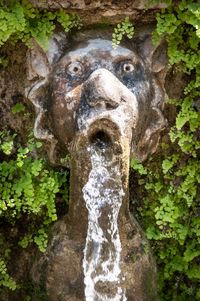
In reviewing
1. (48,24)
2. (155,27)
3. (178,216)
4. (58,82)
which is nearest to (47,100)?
(58,82)

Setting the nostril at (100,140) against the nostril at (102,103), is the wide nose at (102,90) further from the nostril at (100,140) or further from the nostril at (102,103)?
the nostril at (100,140)

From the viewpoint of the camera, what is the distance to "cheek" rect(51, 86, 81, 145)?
13.0ft

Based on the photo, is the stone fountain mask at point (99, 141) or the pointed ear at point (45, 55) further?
the pointed ear at point (45, 55)

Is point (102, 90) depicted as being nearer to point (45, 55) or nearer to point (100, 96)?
point (100, 96)

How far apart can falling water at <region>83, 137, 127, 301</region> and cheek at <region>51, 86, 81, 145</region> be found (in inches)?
10.3

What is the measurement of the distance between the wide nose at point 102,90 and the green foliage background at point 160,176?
0.24 metres

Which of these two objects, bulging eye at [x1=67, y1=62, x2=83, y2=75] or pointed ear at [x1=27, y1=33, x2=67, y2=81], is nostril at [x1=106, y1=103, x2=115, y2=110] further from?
pointed ear at [x1=27, y1=33, x2=67, y2=81]

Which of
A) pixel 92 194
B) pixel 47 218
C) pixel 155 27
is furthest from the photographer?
pixel 47 218

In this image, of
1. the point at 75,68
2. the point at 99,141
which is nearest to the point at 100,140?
the point at 99,141

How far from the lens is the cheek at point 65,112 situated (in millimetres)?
3949

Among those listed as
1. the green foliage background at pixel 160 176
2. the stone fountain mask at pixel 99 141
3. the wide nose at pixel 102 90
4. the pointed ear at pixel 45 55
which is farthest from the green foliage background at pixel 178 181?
the pointed ear at pixel 45 55

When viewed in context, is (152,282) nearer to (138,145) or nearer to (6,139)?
(138,145)

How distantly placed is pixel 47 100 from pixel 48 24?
0.43m

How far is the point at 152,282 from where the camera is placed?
4180mm
